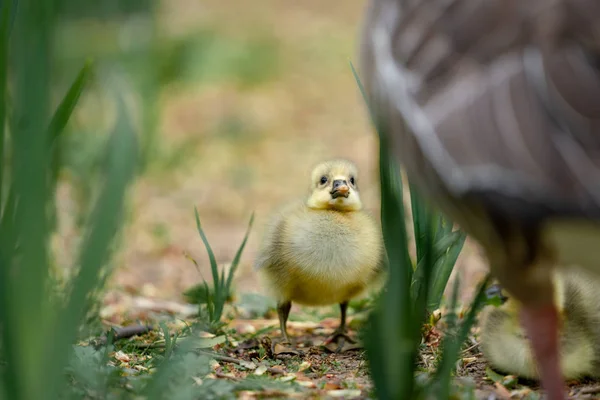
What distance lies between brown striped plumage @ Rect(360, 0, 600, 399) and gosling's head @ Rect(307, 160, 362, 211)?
113 cm

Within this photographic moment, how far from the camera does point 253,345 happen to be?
9.50ft

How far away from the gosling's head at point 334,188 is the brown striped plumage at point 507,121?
1.13m

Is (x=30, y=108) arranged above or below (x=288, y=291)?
above

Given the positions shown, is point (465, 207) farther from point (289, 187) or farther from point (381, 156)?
point (289, 187)

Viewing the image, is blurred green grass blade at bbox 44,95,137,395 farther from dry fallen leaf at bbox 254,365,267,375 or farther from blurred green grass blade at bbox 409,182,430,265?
blurred green grass blade at bbox 409,182,430,265

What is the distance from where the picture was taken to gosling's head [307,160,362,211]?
3.17 meters

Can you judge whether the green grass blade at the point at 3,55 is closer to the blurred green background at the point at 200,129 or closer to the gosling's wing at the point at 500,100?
the gosling's wing at the point at 500,100

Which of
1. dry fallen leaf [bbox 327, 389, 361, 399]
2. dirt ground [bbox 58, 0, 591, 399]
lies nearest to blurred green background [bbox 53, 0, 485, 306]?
dirt ground [bbox 58, 0, 591, 399]

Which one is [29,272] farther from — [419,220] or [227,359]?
[419,220]

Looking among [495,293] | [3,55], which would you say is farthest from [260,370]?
[3,55]

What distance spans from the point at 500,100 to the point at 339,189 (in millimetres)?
1457

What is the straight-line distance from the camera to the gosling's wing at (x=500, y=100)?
1.58 metres

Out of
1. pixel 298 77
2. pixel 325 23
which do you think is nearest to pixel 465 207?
pixel 298 77

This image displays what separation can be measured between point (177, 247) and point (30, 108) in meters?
3.00
